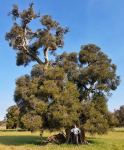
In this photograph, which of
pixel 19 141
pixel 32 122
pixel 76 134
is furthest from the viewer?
pixel 19 141

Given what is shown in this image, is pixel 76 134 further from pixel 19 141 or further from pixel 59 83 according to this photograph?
pixel 19 141

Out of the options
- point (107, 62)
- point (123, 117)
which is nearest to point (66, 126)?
point (107, 62)

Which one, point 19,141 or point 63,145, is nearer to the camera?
point 63,145

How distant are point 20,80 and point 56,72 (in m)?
4.79

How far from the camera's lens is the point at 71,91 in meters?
38.8

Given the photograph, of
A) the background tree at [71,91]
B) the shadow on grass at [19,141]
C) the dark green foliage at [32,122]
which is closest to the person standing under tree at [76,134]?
the background tree at [71,91]

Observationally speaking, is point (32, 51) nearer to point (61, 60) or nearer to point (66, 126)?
point (61, 60)

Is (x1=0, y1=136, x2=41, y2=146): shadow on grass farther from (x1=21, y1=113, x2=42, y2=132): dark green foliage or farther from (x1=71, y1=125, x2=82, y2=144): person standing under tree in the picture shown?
(x1=71, y1=125, x2=82, y2=144): person standing under tree

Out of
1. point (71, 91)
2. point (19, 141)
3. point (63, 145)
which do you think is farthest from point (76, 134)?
point (19, 141)

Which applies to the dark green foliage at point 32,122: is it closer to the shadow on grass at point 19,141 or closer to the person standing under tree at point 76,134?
the shadow on grass at point 19,141

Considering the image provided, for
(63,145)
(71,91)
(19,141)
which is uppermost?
(71,91)

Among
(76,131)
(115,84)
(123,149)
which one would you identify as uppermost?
(115,84)

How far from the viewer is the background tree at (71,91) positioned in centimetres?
3806

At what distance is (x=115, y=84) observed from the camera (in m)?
41.2
